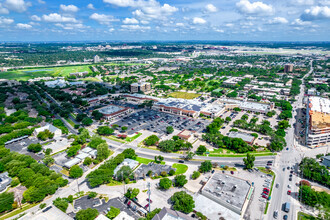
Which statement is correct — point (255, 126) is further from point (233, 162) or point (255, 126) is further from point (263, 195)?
point (263, 195)

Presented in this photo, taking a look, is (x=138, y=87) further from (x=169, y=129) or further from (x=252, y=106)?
(x=252, y=106)

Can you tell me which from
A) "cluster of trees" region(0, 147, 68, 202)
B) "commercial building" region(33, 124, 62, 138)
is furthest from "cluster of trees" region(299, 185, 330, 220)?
"commercial building" region(33, 124, 62, 138)

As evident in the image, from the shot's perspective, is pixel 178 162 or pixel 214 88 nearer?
pixel 178 162

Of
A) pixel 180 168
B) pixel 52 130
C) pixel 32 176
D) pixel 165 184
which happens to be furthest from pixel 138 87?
pixel 165 184

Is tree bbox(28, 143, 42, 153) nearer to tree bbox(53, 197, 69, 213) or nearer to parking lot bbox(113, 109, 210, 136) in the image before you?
parking lot bbox(113, 109, 210, 136)

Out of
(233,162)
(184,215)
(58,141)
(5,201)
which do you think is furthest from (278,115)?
(5,201)
